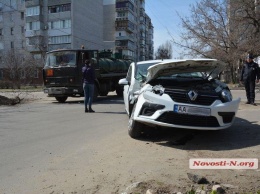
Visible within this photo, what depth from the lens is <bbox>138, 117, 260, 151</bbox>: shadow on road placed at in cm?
605

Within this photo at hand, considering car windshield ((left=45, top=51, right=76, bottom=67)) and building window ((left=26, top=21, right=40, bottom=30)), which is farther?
building window ((left=26, top=21, right=40, bottom=30))

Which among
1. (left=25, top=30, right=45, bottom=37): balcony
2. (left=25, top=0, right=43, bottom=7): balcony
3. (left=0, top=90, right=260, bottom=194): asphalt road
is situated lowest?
(left=0, top=90, right=260, bottom=194): asphalt road

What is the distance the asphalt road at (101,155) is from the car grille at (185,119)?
0.44 m

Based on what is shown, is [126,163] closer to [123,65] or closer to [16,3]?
[123,65]

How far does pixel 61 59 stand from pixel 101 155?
11158mm

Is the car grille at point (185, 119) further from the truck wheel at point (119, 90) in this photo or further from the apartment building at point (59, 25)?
the apartment building at point (59, 25)

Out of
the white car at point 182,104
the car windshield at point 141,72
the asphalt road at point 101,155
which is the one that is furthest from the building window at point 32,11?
the white car at point 182,104

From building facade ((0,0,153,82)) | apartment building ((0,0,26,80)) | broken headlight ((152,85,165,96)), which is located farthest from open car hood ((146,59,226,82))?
apartment building ((0,0,26,80))

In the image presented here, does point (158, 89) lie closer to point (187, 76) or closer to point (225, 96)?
point (225, 96)

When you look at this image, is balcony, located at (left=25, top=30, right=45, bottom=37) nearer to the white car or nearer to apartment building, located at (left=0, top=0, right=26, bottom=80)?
apartment building, located at (left=0, top=0, right=26, bottom=80)

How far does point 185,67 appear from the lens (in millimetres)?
7137

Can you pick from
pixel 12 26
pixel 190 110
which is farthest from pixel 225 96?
pixel 12 26

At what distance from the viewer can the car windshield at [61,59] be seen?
623 inches

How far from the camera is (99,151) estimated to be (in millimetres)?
5945
